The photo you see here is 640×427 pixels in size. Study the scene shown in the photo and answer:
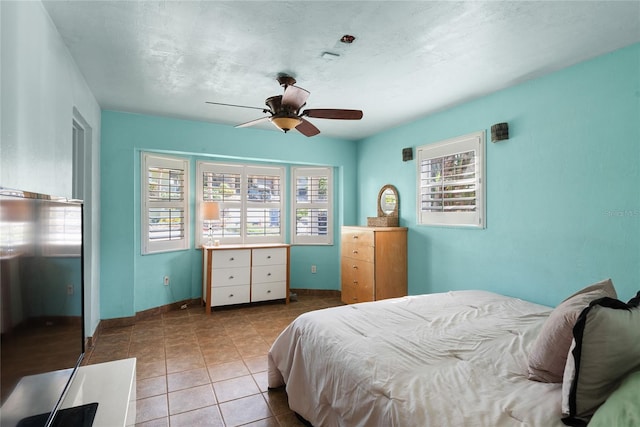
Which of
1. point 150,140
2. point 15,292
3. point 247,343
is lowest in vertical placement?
point 247,343

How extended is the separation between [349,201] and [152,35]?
3.61 meters

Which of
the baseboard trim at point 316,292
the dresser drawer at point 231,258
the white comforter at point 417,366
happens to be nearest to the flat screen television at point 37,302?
the white comforter at point 417,366

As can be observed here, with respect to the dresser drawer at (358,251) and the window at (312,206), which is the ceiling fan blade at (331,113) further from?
the window at (312,206)

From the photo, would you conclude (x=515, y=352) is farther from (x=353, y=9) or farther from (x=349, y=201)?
(x=349, y=201)

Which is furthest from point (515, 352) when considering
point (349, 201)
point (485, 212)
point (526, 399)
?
point (349, 201)

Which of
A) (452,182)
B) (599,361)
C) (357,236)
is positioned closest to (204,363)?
(357,236)

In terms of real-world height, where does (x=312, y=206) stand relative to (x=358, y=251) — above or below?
above

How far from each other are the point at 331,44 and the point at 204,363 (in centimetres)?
278

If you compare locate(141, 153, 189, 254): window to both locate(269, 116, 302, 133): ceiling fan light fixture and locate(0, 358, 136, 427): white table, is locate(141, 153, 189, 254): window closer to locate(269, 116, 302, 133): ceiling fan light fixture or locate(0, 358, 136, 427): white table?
locate(269, 116, 302, 133): ceiling fan light fixture

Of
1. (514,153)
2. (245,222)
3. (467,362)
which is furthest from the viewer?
(245,222)

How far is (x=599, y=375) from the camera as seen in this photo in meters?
1.07

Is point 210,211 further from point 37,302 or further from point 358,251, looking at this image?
point 37,302

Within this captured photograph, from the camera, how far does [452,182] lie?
3.53m

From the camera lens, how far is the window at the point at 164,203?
Result: 4.05m
